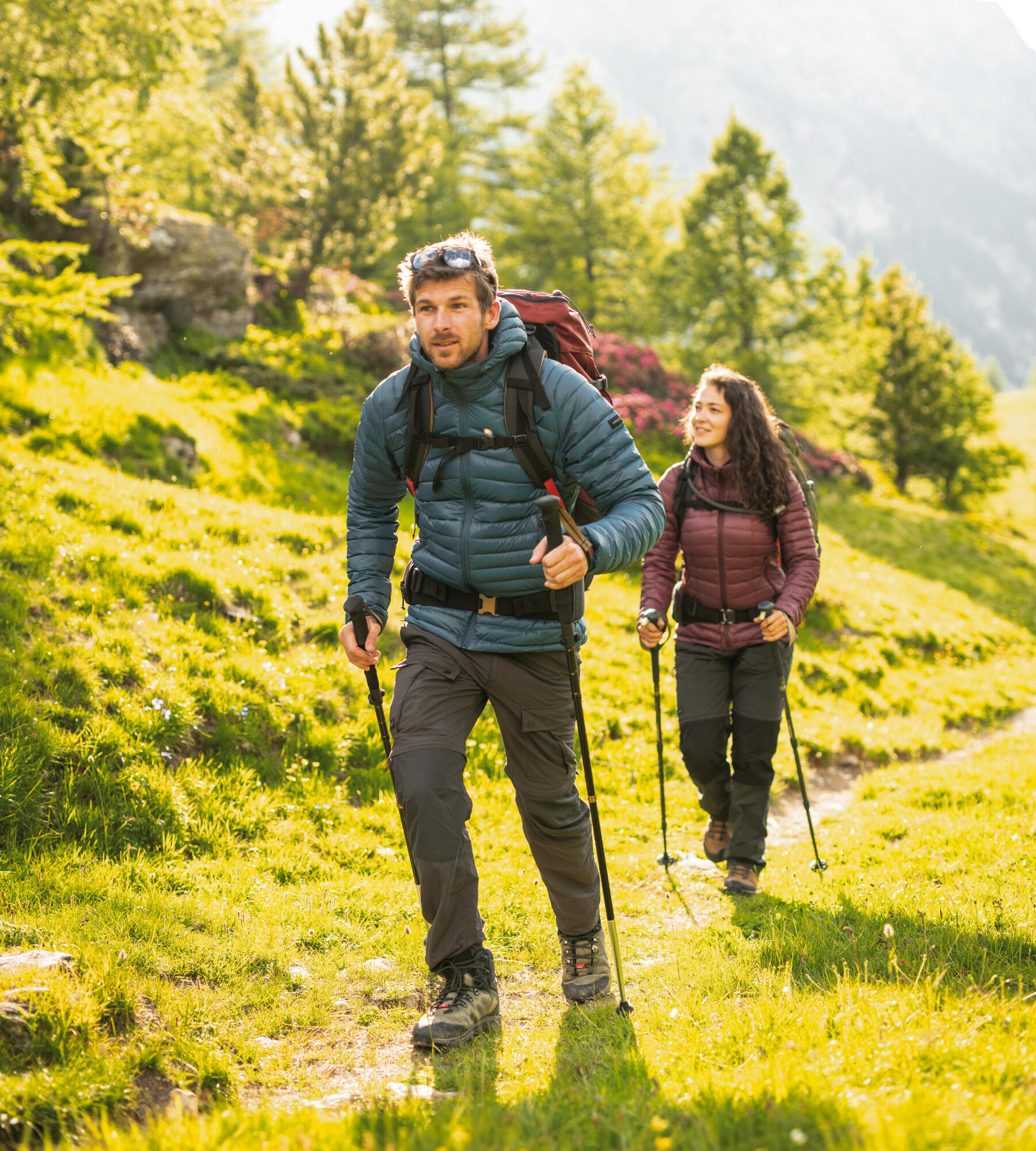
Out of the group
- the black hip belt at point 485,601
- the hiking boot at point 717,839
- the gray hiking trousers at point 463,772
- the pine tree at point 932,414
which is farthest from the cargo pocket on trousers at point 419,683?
the pine tree at point 932,414

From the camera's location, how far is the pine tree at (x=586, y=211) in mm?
30312

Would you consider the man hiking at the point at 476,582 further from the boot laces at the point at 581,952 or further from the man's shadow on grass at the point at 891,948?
the man's shadow on grass at the point at 891,948

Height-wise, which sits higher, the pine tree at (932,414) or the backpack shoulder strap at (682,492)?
the pine tree at (932,414)

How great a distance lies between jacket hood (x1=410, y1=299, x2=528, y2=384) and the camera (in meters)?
4.17

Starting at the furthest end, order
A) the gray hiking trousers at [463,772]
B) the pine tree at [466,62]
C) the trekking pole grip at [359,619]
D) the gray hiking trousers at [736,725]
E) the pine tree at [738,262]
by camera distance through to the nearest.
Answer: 1. the pine tree at [466,62]
2. the pine tree at [738,262]
3. the gray hiking trousers at [736,725]
4. the trekking pole grip at [359,619]
5. the gray hiking trousers at [463,772]

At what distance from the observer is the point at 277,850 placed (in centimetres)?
619

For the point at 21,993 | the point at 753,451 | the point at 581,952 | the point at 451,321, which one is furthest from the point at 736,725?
the point at 21,993

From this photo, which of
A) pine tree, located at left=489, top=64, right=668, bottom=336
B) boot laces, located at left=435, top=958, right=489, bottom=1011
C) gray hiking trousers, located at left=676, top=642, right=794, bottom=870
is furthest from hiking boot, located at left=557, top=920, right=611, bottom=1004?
pine tree, located at left=489, top=64, right=668, bottom=336

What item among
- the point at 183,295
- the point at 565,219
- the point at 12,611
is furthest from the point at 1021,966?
the point at 565,219

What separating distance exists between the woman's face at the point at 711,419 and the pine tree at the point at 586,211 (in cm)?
2443

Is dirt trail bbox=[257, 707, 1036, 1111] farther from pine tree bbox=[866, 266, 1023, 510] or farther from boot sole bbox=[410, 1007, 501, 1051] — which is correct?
pine tree bbox=[866, 266, 1023, 510]

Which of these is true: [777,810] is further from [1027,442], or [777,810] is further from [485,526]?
[1027,442]

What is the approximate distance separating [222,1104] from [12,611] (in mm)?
4888

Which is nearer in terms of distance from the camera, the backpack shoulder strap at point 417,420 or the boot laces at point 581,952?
the backpack shoulder strap at point 417,420
